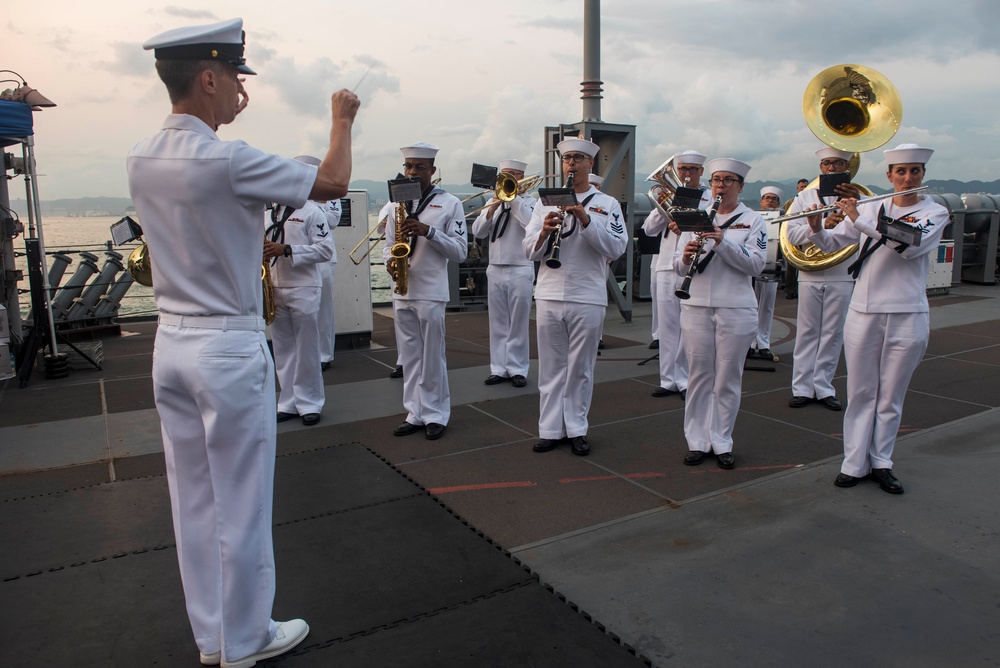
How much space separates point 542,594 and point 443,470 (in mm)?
1866

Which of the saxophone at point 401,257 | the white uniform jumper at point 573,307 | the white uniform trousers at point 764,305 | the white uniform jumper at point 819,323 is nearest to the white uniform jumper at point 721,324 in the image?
the white uniform jumper at point 573,307

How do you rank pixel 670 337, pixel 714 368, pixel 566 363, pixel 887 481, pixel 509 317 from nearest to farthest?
pixel 887 481 < pixel 714 368 < pixel 566 363 < pixel 670 337 < pixel 509 317

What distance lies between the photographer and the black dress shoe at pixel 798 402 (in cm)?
676

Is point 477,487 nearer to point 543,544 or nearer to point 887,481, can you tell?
point 543,544

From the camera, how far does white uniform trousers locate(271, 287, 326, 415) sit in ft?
21.0

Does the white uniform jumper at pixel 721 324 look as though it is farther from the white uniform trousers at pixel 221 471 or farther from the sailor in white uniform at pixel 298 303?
the white uniform trousers at pixel 221 471

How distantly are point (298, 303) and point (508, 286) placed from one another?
8.42 feet

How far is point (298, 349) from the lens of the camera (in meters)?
6.52

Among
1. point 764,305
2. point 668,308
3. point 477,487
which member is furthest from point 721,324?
point 764,305

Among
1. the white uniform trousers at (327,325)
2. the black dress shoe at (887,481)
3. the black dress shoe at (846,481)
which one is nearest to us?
the black dress shoe at (887,481)

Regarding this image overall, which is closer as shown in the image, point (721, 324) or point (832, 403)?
point (721, 324)

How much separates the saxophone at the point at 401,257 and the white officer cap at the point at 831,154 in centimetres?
365

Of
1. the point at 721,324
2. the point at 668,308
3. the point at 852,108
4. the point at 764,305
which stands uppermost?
the point at 852,108

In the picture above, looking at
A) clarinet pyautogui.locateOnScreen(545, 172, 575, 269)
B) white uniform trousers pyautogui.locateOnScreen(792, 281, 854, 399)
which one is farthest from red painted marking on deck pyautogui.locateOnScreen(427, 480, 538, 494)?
white uniform trousers pyautogui.locateOnScreen(792, 281, 854, 399)
